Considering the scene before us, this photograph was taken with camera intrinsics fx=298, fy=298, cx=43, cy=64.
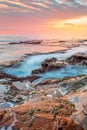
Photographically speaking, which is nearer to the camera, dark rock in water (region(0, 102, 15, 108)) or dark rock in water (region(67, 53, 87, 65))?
dark rock in water (region(0, 102, 15, 108))

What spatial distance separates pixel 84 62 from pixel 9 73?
33.6 ft

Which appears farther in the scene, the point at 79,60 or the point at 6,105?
the point at 79,60

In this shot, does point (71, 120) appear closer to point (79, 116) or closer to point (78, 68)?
point (79, 116)

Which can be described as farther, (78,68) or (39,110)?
(78,68)

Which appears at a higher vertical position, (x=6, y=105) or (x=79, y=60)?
(x=6, y=105)

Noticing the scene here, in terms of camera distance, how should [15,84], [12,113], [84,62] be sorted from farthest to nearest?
[84,62] < [15,84] < [12,113]

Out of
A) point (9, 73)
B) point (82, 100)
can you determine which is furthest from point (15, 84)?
point (82, 100)

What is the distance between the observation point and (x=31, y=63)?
133 ft

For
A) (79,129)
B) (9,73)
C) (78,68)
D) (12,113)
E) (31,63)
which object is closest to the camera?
(79,129)

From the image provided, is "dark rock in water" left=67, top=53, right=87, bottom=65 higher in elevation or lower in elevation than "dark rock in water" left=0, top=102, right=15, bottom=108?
lower

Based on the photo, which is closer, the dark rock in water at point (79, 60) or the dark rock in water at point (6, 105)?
the dark rock in water at point (6, 105)

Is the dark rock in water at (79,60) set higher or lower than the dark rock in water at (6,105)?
lower

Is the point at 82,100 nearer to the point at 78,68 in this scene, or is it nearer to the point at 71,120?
the point at 71,120

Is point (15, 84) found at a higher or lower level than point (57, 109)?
lower
